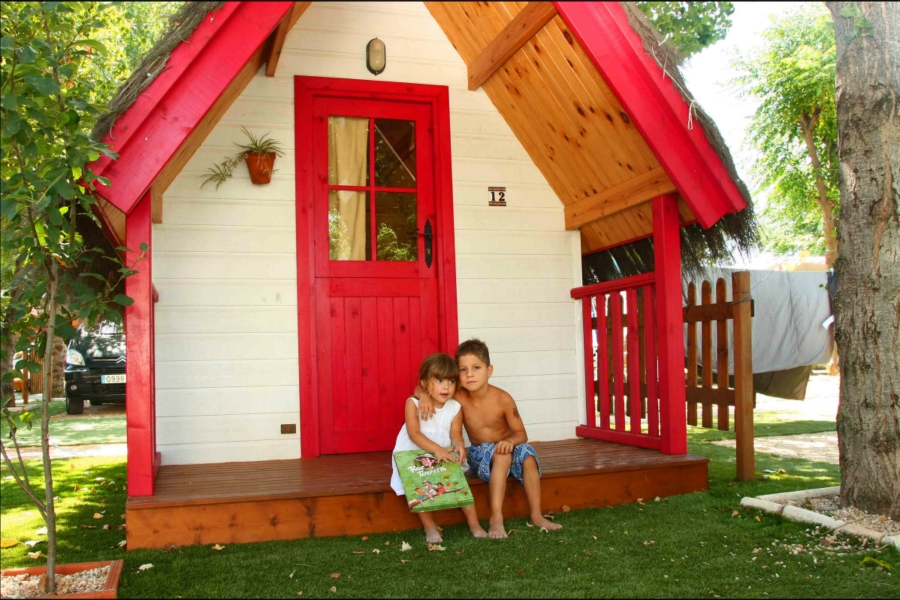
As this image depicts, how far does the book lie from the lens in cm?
357

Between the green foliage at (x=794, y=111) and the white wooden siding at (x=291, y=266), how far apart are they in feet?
27.0

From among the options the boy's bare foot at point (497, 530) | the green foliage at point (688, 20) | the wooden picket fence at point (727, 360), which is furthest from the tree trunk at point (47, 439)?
the green foliage at point (688, 20)

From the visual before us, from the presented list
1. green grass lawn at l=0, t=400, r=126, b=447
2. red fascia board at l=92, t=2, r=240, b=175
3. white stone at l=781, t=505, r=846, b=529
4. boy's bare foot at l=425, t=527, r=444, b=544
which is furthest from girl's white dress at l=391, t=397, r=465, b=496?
green grass lawn at l=0, t=400, r=126, b=447

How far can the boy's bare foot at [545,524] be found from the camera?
3.70m

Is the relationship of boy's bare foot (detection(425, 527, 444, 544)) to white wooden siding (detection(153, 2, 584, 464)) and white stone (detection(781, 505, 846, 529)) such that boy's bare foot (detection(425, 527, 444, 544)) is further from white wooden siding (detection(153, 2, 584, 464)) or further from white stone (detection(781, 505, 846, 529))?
white stone (detection(781, 505, 846, 529))

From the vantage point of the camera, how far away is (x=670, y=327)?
452 centimetres

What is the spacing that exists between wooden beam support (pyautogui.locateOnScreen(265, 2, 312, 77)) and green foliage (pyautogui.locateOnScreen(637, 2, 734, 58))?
5481 millimetres

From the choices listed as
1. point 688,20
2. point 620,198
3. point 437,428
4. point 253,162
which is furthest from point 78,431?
point 688,20

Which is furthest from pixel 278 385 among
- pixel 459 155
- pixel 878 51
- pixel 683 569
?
pixel 878 51

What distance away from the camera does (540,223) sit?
5.55m

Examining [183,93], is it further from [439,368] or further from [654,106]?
[654,106]

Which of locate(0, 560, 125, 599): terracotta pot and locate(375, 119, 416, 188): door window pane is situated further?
locate(375, 119, 416, 188): door window pane

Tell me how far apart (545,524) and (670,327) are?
1511 mm

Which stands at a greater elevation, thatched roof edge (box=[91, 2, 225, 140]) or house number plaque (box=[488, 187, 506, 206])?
thatched roof edge (box=[91, 2, 225, 140])
